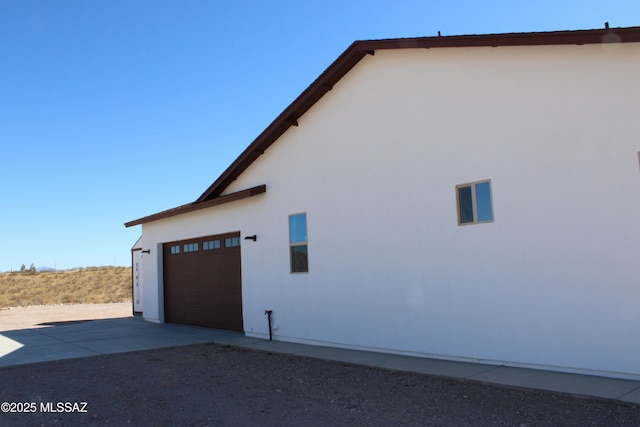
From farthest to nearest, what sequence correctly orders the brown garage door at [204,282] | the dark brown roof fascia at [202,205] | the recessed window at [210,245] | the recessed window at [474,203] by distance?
the recessed window at [210,245]
the brown garage door at [204,282]
the dark brown roof fascia at [202,205]
the recessed window at [474,203]

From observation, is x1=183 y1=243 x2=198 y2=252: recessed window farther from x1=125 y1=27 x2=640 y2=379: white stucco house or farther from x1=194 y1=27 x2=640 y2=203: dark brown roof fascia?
x1=125 y1=27 x2=640 y2=379: white stucco house

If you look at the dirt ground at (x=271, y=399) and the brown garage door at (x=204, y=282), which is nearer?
the dirt ground at (x=271, y=399)

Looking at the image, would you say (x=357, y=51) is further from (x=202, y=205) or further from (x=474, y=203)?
(x=202, y=205)

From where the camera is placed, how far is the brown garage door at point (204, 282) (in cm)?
1413

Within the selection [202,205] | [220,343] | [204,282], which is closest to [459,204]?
[220,343]

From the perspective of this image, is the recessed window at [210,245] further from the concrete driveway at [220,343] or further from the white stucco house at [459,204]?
the concrete driveway at [220,343]

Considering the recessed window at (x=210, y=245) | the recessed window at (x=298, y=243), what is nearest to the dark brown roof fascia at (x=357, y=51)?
the recessed window at (x=210, y=245)

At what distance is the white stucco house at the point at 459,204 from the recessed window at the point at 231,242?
1.91 feet

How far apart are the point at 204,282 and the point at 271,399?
8.97 metres

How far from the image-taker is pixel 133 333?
14742 millimetres

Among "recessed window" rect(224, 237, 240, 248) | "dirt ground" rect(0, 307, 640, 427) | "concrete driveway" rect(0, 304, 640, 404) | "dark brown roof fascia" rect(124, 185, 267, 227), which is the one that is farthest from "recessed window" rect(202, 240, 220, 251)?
"dirt ground" rect(0, 307, 640, 427)

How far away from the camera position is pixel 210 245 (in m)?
15.1

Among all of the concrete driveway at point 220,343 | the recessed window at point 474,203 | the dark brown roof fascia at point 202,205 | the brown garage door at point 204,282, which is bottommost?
the concrete driveway at point 220,343

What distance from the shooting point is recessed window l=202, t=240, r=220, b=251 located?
48.6 ft
